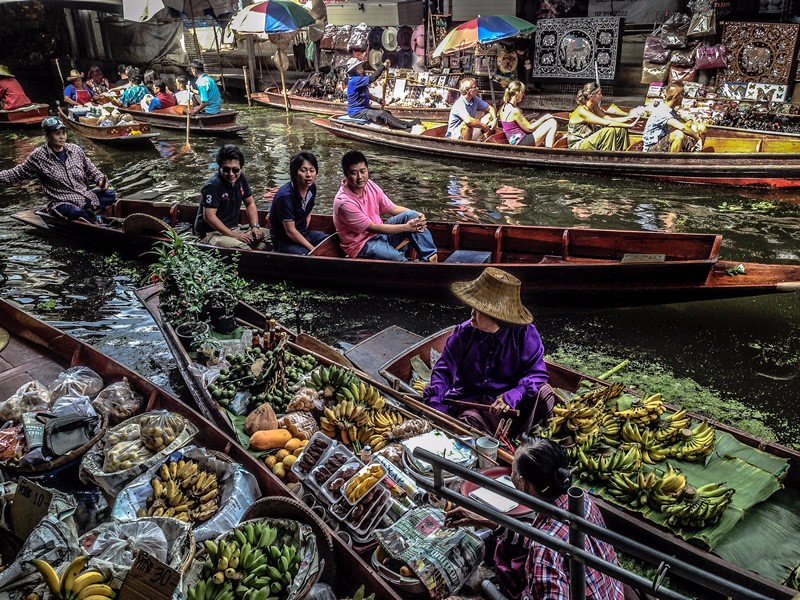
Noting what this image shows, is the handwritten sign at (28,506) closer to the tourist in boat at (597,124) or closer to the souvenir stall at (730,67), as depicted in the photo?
the tourist in boat at (597,124)

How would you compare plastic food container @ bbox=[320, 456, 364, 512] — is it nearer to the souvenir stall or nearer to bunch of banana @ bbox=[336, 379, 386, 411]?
bunch of banana @ bbox=[336, 379, 386, 411]

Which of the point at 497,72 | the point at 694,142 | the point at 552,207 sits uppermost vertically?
the point at 497,72

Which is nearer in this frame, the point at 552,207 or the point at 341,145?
the point at 552,207

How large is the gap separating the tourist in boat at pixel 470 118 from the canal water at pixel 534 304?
2.37 ft

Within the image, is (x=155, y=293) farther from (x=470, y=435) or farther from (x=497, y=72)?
(x=497, y=72)

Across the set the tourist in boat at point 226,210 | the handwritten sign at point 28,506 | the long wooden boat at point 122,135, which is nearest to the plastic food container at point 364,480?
the handwritten sign at point 28,506

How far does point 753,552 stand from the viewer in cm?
326

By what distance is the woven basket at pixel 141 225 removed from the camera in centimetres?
817

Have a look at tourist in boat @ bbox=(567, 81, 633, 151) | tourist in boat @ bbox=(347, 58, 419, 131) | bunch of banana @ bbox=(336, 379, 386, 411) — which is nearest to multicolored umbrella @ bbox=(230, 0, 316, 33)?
tourist in boat @ bbox=(347, 58, 419, 131)

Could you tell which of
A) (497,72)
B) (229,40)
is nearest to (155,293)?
(497,72)

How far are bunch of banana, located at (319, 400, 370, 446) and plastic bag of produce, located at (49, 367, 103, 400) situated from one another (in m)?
1.89

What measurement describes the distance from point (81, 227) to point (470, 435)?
7.43 m

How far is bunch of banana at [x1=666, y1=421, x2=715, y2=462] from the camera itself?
385 centimetres

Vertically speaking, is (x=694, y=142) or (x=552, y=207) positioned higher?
(x=694, y=142)
